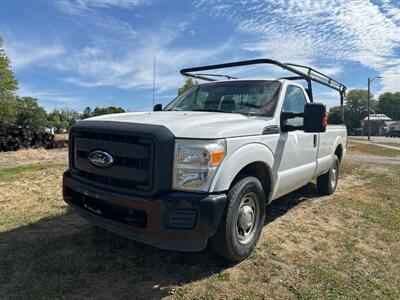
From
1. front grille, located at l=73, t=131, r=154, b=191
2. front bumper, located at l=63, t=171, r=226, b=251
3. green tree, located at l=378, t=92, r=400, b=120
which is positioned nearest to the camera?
front bumper, located at l=63, t=171, r=226, b=251

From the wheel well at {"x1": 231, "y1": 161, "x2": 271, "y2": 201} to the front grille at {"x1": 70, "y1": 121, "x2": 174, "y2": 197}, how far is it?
3.40 feet

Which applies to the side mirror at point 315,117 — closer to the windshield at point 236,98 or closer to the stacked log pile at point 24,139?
the windshield at point 236,98

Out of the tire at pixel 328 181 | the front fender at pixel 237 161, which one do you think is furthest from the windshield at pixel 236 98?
the tire at pixel 328 181

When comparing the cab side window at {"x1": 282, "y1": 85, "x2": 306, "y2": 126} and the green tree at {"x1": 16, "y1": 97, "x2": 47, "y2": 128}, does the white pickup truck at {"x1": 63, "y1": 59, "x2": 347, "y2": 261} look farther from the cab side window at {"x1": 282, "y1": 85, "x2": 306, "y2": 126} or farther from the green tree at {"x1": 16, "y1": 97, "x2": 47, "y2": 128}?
the green tree at {"x1": 16, "y1": 97, "x2": 47, "y2": 128}

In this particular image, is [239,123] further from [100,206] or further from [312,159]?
[312,159]

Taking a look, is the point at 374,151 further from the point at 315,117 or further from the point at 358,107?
the point at 358,107

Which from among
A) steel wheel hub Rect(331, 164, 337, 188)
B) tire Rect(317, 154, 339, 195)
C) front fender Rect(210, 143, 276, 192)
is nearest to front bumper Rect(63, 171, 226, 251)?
front fender Rect(210, 143, 276, 192)

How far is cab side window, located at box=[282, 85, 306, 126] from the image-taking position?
15.5ft

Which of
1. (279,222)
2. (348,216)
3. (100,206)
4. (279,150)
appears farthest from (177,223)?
(348,216)

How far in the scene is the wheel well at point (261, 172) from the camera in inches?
152

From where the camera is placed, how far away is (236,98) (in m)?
4.65

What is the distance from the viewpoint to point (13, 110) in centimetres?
4016

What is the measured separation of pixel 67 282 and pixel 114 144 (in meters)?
1.34

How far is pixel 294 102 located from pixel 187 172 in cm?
265
